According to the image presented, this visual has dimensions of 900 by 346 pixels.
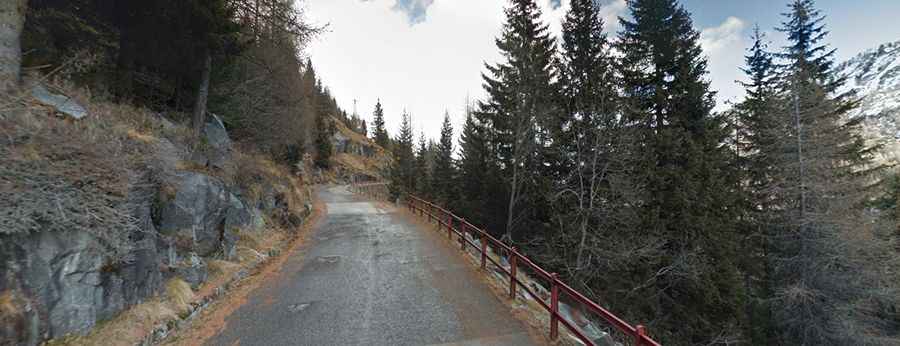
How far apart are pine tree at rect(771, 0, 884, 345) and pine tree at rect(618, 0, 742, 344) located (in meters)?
1.96

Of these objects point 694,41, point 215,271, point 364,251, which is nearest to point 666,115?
point 694,41

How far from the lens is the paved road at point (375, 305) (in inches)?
185

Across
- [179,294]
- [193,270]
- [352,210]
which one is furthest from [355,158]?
[179,294]

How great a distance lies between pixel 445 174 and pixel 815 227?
19.5 metres

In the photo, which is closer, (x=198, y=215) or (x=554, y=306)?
(x=554, y=306)

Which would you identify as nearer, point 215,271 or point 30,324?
point 30,324

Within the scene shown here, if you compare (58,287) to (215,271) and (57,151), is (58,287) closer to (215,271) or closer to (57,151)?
(57,151)

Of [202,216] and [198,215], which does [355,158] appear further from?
[198,215]

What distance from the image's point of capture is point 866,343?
36.8ft

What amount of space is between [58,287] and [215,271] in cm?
317

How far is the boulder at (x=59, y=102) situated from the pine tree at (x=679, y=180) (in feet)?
45.4

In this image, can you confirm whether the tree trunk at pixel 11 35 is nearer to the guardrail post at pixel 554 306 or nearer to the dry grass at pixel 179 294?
the dry grass at pixel 179 294

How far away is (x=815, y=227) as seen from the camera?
11.8 meters

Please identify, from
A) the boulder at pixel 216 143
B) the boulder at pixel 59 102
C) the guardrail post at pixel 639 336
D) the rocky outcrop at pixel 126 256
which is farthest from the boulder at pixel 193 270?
the guardrail post at pixel 639 336
